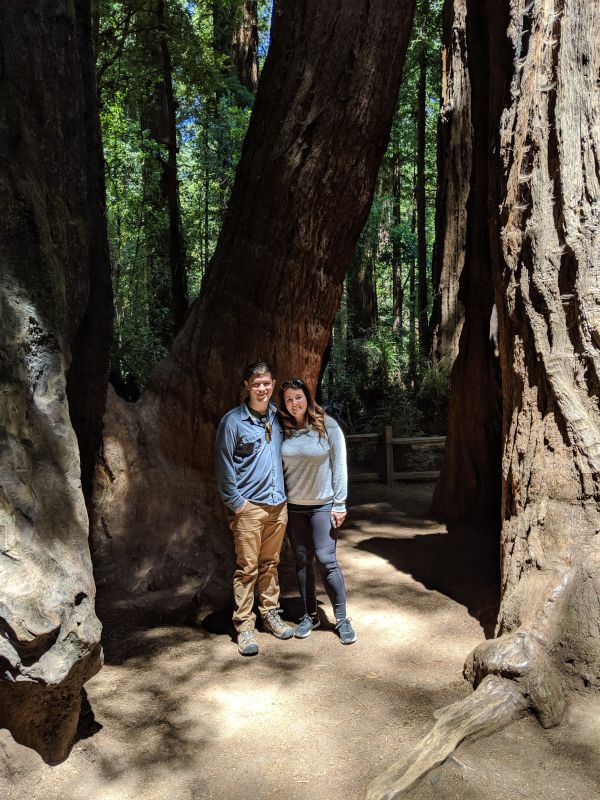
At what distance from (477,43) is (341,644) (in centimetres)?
597

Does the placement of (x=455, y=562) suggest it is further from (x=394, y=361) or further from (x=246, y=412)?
(x=394, y=361)

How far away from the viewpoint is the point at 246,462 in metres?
4.54

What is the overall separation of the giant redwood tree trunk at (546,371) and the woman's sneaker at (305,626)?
118 cm

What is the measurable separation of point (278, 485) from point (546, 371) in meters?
1.82

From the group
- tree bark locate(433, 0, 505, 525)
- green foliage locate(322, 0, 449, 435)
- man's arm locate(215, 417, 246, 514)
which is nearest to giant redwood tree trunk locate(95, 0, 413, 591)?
tree bark locate(433, 0, 505, 525)

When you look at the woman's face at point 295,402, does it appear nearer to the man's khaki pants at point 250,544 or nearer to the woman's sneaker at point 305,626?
the man's khaki pants at point 250,544

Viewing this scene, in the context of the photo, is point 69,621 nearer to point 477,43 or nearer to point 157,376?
point 157,376

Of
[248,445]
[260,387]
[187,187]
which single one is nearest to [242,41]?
[187,187]

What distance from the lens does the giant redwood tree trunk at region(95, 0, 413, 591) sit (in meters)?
6.14

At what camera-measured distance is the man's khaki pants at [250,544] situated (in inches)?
179

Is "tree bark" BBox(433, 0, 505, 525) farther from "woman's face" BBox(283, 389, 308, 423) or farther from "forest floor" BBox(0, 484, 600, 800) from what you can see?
"woman's face" BBox(283, 389, 308, 423)

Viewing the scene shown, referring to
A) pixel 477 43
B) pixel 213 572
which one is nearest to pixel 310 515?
pixel 213 572

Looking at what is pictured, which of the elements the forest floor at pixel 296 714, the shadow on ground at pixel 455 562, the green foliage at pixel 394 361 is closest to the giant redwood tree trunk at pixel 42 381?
the forest floor at pixel 296 714

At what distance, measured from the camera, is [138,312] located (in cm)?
1356
